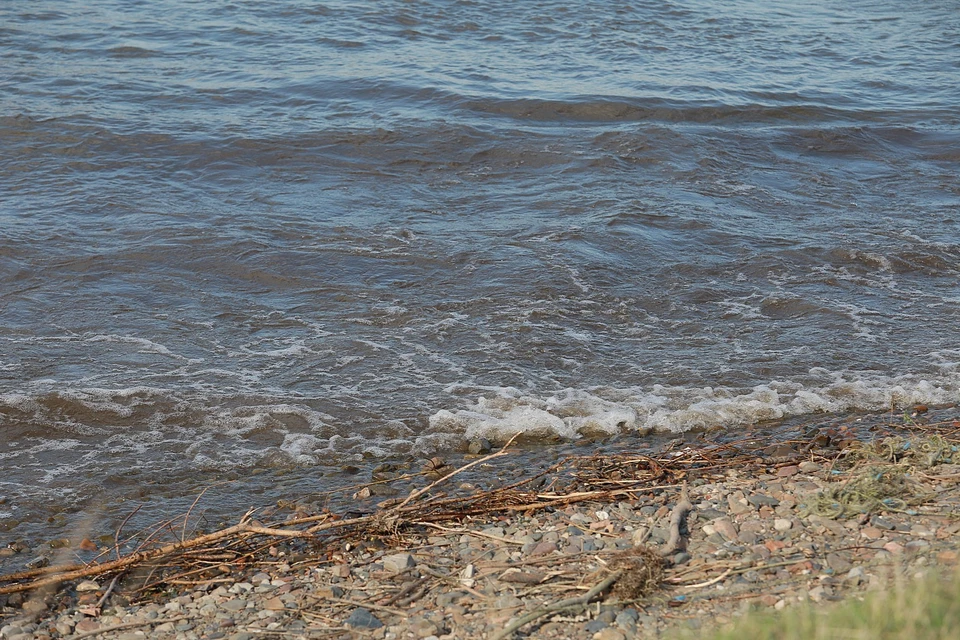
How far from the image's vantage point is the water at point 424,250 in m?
5.58

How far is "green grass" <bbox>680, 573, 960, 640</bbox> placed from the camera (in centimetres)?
239

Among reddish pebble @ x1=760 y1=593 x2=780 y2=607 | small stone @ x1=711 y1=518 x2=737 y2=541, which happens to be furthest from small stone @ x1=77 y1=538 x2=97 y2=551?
reddish pebble @ x1=760 y1=593 x2=780 y2=607

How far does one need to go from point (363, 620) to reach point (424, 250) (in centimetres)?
502

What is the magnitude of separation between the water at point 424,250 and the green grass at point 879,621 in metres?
2.79

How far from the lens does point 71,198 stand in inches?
363

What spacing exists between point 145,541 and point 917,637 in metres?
3.11

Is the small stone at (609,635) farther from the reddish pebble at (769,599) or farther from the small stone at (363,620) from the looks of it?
the small stone at (363,620)

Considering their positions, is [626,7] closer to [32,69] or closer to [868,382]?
[32,69]

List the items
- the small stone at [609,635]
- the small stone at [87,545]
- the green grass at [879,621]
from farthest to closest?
the small stone at [87,545], the small stone at [609,635], the green grass at [879,621]

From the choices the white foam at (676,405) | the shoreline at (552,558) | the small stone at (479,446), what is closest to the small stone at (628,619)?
the shoreline at (552,558)

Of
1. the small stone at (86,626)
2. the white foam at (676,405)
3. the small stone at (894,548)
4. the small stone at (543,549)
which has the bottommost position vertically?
the white foam at (676,405)

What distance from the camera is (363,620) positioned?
343cm

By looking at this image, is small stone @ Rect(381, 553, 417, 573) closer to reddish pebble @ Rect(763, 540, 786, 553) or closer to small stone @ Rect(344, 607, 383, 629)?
small stone @ Rect(344, 607, 383, 629)

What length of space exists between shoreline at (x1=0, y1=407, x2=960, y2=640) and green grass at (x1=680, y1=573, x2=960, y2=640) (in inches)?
19.0
